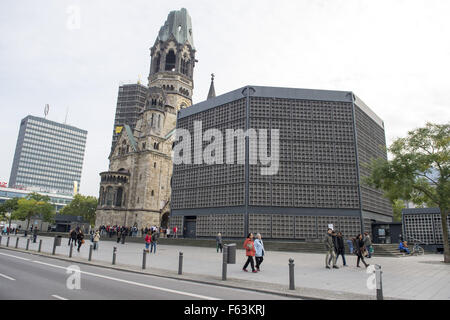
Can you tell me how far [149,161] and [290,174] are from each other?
3221cm

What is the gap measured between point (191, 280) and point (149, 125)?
50692mm

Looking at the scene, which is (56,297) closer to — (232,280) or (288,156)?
(232,280)

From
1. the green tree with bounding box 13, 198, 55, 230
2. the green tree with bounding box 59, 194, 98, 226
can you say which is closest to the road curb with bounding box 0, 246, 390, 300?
the green tree with bounding box 13, 198, 55, 230

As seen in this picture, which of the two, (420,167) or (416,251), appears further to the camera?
(416,251)

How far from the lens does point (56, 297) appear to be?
25.3 feet

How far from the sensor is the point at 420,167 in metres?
19.9

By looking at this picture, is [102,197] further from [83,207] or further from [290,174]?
[290,174]

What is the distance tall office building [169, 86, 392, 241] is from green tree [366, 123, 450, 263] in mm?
10248

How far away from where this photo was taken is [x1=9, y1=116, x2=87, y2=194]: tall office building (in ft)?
467

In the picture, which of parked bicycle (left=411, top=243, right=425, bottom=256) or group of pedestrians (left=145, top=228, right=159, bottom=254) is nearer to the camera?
group of pedestrians (left=145, top=228, right=159, bottom=254)

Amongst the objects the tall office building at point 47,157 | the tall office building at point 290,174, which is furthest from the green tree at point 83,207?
the tall office building at point 47,157

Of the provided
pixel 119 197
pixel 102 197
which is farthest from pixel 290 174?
pixel 102 197

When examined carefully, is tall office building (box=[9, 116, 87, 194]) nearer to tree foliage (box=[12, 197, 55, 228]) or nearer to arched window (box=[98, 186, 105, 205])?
tree foliage (box=[12, 197, 55, 228])
